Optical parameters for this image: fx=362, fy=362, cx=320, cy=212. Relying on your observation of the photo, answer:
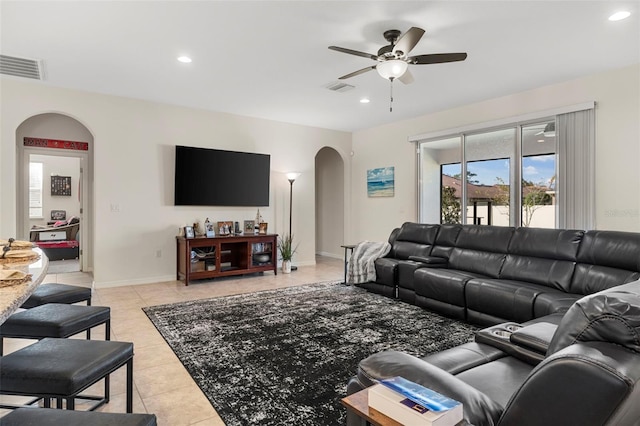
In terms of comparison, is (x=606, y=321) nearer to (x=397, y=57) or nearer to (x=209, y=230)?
(x=397, y=57)

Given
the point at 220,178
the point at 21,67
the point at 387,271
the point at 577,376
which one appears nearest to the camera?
the point at 577,376

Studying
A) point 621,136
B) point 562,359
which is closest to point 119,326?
point 562,359

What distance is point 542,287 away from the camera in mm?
3418

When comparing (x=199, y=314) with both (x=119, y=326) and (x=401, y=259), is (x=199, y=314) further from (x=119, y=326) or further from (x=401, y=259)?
(x=401, y=259)

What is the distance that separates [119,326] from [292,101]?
3695 millimetres

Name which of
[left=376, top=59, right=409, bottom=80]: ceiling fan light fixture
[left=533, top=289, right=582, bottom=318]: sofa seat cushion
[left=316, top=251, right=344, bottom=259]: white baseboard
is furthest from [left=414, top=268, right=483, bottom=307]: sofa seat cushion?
[left=316, top=251, right=344, bottom=259]: white baseboard

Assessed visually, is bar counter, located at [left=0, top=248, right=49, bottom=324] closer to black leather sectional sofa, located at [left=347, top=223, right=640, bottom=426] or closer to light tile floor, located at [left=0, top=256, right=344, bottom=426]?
light tile floor, located at [left=0, top=256, right=344, bottom=426]

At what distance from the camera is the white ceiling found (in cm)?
290

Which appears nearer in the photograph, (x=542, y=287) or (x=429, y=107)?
(x=542, y=287)

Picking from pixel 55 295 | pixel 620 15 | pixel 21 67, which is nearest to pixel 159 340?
pixel 55 295

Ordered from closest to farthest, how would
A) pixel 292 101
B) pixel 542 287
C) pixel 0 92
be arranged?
pixel 542 287, pixel 0 92, pixel 292 101

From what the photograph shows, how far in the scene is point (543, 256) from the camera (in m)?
3.74

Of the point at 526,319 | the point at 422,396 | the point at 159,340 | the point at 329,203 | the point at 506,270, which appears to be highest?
the point at 329,203

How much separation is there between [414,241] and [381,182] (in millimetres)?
2200
